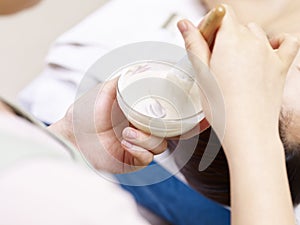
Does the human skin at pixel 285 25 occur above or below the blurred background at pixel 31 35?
below

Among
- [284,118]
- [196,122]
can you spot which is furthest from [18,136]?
[284,118]

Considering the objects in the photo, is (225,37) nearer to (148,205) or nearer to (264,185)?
(264,185)

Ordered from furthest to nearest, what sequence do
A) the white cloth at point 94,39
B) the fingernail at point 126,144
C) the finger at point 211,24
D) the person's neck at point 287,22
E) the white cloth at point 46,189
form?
the white cloth at point 94,39 → the person's neck at point 287,22 → the fingernail at point 126,144 → the finger at point 211,24 → the white cloth at point 46,189

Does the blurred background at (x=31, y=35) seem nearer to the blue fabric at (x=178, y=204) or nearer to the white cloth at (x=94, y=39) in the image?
the white cloth at (x=94, y=39)

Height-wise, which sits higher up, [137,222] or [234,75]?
[137,222]

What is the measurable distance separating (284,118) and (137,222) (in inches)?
28.0

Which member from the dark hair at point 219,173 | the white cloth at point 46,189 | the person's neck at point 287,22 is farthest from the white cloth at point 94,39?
the white cloth at point 46,189

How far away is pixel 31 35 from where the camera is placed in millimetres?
1698

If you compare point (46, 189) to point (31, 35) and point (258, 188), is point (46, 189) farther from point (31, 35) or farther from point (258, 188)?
point (31, 35)

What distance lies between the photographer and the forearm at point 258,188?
73 cm

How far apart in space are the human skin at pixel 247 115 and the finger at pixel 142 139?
3.8 inches

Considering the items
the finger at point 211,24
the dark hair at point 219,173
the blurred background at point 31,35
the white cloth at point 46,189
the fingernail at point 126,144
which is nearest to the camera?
the white cloth at point 46,189

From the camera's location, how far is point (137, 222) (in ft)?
1.36

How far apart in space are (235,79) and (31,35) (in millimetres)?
1119
